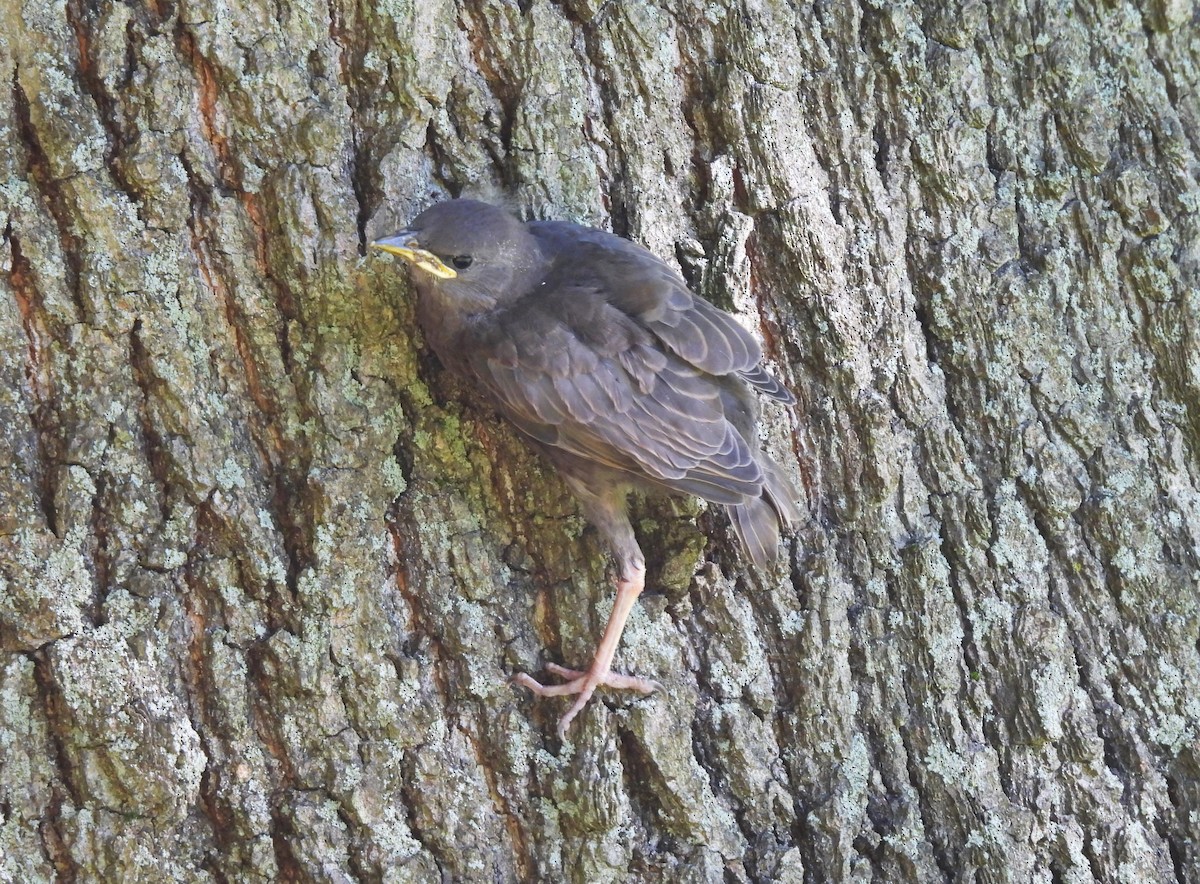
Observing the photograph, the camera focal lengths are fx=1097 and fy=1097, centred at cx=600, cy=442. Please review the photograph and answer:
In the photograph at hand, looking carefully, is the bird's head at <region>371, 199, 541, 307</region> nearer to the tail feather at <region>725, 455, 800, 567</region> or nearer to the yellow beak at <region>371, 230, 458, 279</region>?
the yellow beak at <region>371, 230, 458, 279</region>

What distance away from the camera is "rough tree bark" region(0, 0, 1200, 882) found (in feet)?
8.39

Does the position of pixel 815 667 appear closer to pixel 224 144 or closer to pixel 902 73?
pixel 902 73

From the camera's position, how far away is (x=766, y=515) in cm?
286

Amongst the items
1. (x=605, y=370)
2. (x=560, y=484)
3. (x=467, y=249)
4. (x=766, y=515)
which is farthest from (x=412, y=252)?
(x=766, y=515)

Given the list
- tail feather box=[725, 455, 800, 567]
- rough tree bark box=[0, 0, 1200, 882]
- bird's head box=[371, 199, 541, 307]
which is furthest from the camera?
tail feather box=[725, 455, 800, 567]

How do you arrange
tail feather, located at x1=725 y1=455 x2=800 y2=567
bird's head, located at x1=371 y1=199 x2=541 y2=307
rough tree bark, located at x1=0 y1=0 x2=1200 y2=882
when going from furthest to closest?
1. tail feather, located at x1=725 y1=455 x2=800 y2=567
2. bird's head, located at x1=371 y1=199 x2=541 y2=307
3. rough tree bark, located at x1=0 y1=0 x2=1200 y2=882

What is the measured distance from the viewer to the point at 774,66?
299 cm

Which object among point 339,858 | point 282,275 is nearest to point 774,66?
point 282,275

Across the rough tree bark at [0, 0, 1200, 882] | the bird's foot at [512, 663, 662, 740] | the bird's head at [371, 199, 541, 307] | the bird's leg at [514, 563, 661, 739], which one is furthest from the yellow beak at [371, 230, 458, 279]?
the bird's foot at [512, 663, 662, 740]

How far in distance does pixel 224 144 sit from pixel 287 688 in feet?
4.34

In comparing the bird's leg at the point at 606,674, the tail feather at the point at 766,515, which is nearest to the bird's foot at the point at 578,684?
the bird's leg at the point at 606,674

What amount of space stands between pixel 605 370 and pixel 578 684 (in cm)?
78

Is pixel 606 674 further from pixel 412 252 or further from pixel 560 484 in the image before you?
pixel 412 252

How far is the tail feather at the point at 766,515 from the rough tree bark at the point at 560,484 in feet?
0.29
